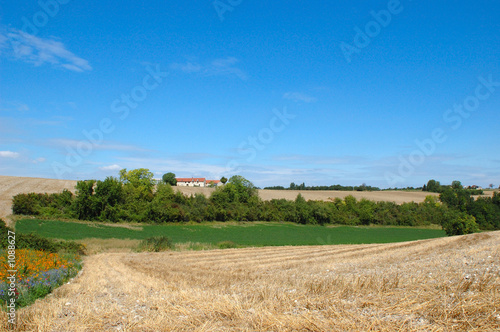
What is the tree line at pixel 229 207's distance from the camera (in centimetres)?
5512

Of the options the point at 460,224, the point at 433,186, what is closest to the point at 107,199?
the point at 460,224

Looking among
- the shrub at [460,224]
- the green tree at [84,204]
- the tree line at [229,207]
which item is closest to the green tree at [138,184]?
the tree line at [229,207]

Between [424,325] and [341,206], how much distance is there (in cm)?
8174

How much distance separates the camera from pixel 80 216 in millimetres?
56250

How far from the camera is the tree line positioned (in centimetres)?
5512

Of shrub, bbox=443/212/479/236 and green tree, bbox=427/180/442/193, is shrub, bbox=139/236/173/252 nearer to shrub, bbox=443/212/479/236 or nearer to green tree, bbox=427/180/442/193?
shrub, bbox=443/212/479/236

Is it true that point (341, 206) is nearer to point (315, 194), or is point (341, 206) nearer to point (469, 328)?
point (315, 194)

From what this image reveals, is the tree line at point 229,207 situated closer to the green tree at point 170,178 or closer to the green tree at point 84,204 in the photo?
the green tree at point 84,204

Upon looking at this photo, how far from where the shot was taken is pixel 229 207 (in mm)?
70250

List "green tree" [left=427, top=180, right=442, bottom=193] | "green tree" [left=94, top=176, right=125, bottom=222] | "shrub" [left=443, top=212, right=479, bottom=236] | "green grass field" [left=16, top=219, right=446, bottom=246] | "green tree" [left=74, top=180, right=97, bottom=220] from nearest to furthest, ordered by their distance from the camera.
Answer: "green grass field" [left=16, top=219, right=446, bottom=246] < "shrub" [left=443, top=212, right=479, bottom=236] < "green tree" [left=74, top=180, right=97, bottom=220] < "green tree" [left=94, top=176, right=125, bottom=222] < "green tree" [left=427, top=180, right=442, bottom=193]

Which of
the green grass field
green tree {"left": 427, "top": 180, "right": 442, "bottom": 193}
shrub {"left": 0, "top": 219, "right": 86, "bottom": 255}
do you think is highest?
green tree {"left": 427, "top": 180, "right": 442, "bottom": 193}

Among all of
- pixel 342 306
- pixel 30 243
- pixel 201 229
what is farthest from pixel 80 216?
pixel 342 306

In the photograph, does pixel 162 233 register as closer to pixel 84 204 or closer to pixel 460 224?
pixel 84 204

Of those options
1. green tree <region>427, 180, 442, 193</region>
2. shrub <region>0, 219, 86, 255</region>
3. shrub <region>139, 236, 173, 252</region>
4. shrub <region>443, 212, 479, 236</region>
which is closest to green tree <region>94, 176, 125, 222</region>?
shrub <region>139, 236, 173, 252</region>
